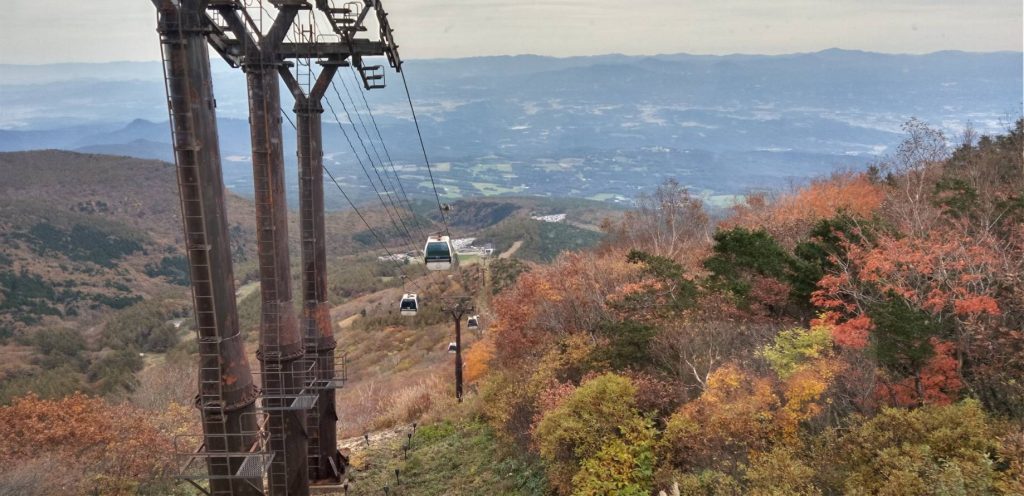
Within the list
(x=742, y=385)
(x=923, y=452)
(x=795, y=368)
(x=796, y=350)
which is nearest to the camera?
(x=923, y=452)

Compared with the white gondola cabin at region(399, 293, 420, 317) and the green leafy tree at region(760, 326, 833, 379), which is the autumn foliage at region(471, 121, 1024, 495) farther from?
the white gondola cabin at region(399, 293, 420, 317)

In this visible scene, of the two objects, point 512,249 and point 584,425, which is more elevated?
point 584,425

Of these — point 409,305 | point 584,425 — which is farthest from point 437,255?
point 584,425

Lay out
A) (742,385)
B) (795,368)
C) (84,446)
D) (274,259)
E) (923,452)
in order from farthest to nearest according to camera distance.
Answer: (84,446) < (274,259) < (742,385) < (795,368) < (923,452)

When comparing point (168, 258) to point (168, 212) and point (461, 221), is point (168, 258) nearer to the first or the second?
point (168, 212)

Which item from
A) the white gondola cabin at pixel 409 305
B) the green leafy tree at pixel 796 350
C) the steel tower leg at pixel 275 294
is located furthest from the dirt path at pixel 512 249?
the green leafy tree at pixel 796 350

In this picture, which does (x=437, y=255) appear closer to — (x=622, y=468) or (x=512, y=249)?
(x=622, y=468)

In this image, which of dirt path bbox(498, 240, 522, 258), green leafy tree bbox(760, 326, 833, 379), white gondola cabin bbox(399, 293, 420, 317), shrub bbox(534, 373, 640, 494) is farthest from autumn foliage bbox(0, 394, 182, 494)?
dirt path bbox(498, 240, 522, 258)

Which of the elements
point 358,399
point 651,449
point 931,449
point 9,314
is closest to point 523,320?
point 651,449
